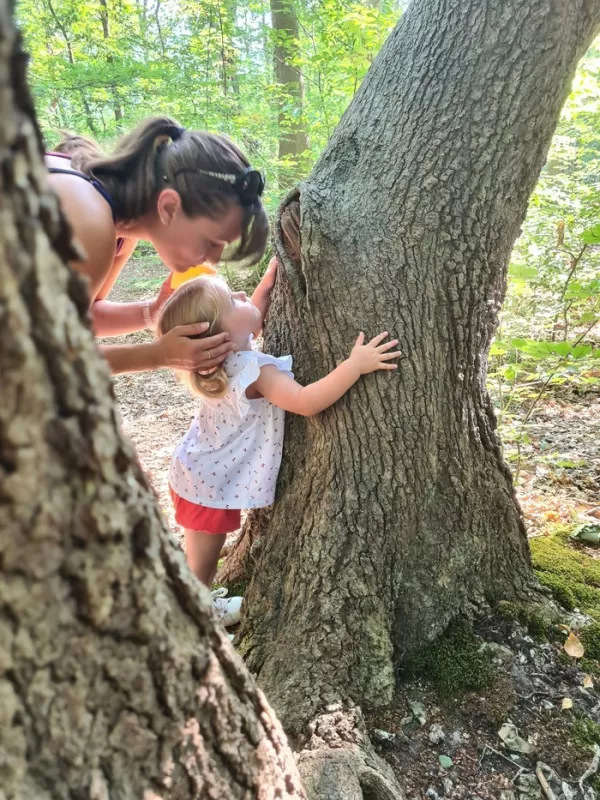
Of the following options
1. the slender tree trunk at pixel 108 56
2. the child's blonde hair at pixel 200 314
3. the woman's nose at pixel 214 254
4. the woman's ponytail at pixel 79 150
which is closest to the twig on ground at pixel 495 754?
the child's blonde hair at pixel 200 314

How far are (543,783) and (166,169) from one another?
2.54 metres

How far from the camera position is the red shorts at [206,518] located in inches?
96.2

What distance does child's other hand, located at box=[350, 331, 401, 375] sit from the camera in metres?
1.88

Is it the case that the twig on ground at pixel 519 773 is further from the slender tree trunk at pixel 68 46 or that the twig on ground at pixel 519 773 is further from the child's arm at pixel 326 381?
the slender tree trunk at pixel 68 46

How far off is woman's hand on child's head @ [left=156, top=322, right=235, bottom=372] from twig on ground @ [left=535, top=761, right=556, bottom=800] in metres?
1.82

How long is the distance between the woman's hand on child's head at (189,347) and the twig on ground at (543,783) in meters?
1.82

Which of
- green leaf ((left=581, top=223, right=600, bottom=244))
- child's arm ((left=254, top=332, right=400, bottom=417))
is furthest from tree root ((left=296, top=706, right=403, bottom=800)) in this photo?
green leaf ((left=581, top=223, right=600, bottom=244))

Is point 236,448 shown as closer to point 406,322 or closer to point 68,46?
point 406,322

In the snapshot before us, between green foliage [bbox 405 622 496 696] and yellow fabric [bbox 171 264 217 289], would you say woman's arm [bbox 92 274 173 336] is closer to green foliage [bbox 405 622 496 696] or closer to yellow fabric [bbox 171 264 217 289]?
yellow fabric [bbox 171 264 217 289]

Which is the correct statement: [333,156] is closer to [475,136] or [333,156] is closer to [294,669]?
[475,136]

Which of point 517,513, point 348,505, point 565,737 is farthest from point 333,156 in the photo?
point 565,737

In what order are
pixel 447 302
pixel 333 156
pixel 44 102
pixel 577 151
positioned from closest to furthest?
pixel 447 302 < pixel 333 156 < pixel 577 151 < pixel 44 102

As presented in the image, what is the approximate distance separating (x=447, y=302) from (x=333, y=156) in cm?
74

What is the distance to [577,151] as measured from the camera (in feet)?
18.5
